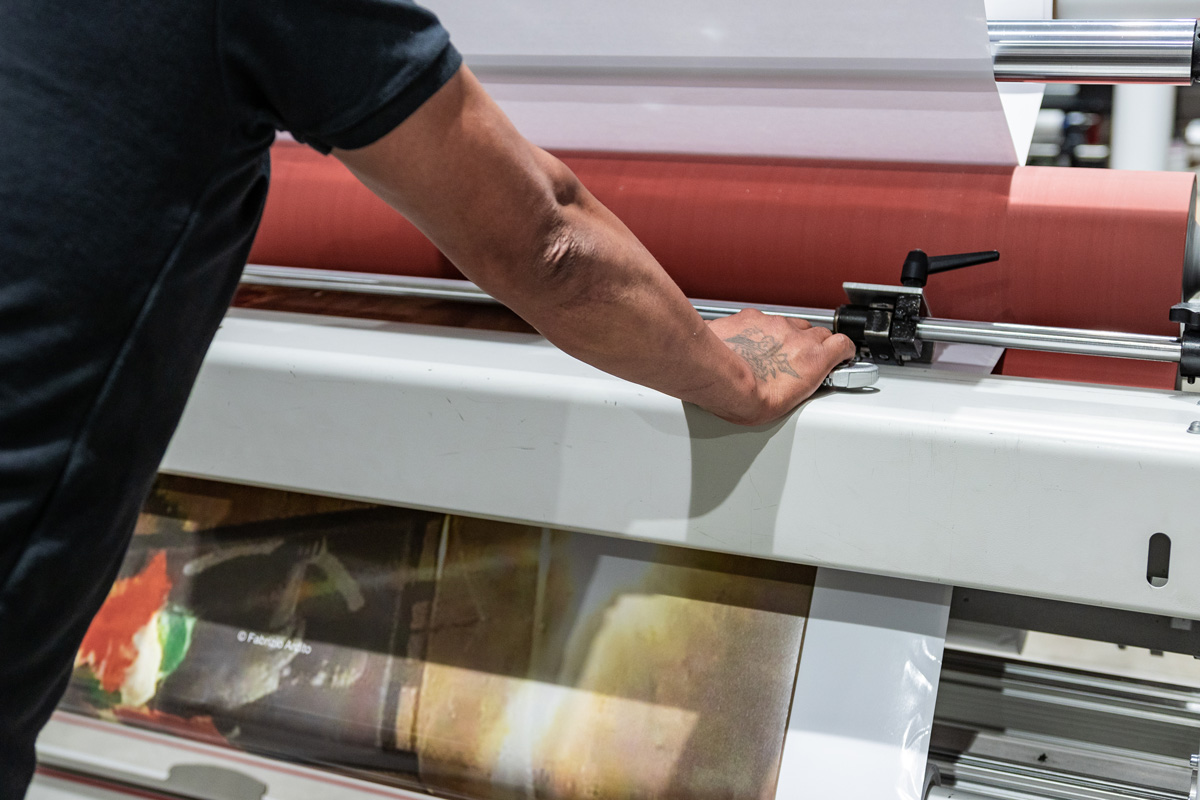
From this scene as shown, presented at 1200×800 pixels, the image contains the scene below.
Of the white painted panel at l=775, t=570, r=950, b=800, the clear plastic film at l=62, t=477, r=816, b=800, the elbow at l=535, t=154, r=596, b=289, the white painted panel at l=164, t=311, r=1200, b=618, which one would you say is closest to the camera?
the elbow at l=535, t=154, r=596, b=289

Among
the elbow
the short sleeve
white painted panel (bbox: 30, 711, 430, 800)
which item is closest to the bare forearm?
the elbow

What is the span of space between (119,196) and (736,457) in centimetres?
52

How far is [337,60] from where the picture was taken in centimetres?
49

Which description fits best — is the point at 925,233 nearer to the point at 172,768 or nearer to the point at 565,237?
the point at 565,237

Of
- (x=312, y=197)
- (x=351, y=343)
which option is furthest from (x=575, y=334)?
(x=312, y=197)

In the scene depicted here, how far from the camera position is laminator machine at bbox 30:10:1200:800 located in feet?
2.74

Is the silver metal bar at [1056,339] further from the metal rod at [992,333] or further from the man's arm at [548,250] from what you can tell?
the man's arm at [548,250]

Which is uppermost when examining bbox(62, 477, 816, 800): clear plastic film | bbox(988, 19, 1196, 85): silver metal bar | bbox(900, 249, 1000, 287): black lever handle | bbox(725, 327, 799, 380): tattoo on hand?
bbox(988, 19, 1196, 85): silver metal bar

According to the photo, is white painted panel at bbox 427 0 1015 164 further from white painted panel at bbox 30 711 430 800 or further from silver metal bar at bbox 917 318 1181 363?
white painted panel at bbox 30 711 430 800

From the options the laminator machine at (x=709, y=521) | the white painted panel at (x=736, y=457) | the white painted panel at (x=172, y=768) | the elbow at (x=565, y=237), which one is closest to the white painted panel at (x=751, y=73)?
the laminator machine at (x=709, y=521)

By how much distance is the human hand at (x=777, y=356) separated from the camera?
83 cm

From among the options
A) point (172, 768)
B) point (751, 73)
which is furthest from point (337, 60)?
point (172, 768)

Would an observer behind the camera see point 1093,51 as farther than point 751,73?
No

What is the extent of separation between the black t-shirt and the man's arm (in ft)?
0.08
